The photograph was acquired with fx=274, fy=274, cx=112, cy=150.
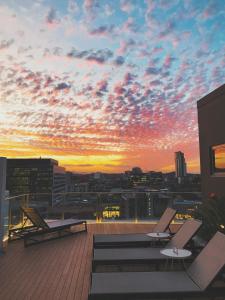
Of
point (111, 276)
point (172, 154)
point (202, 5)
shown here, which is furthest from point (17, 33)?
point (172, 154)

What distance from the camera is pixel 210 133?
8.54 metres

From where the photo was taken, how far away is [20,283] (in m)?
4.50

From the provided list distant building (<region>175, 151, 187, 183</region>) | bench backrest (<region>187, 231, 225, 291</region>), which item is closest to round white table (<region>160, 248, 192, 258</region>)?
bench backrest (<region>187, 231, 225, 291</region>)

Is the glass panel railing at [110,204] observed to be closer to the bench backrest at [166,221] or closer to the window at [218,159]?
the window at [218,159]

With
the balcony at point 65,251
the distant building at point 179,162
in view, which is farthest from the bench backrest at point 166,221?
the distant building at point 179,162

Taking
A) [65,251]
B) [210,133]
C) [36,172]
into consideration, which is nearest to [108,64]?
[210,133]

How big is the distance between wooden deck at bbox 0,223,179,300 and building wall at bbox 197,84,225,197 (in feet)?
13.3

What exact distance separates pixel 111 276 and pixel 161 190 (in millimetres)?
7748

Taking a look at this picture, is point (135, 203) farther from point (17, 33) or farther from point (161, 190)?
point (17, 33)

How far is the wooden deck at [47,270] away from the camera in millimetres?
4141

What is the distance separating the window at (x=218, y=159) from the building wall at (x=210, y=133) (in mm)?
102

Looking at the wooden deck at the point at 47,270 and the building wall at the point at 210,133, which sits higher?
the building wall at the point at 210,133

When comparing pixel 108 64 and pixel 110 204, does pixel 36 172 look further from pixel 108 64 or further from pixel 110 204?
pixel 108 64

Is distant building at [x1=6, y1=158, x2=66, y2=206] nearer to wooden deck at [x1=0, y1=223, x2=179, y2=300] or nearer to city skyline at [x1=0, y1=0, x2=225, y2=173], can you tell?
city skyline at [x1=0, y1=0, x2=225, y2=173]
